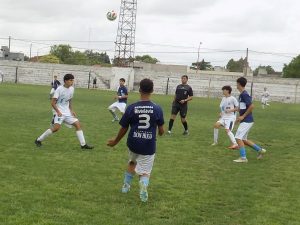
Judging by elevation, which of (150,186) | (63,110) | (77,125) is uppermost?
(63,110)

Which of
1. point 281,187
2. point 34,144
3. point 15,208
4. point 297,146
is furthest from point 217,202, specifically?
point 297,146

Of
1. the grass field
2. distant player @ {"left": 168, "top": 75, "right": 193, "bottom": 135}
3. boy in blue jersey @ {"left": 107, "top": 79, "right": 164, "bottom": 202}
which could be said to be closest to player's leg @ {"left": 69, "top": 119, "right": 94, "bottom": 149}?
the grass field

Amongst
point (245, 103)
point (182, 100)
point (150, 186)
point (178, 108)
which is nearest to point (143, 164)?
point (150, 186)

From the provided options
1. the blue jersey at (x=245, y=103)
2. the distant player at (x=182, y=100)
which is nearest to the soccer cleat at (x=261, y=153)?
the blue jersey at (x=245, y=103)

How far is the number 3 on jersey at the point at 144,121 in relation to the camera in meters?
6.81

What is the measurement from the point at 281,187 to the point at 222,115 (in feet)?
15.5

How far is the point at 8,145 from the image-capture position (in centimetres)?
1124

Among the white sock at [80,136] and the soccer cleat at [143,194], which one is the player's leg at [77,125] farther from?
the soccer cleat at [143,194]

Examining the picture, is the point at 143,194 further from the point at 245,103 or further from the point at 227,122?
the point at 227,122

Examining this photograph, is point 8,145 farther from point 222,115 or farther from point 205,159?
point 222,115

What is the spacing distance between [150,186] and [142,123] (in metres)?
1.54

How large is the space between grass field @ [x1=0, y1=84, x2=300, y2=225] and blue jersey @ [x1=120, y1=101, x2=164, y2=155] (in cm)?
79

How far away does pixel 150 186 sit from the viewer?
26.1ft

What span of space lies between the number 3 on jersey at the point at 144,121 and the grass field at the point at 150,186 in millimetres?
1078
